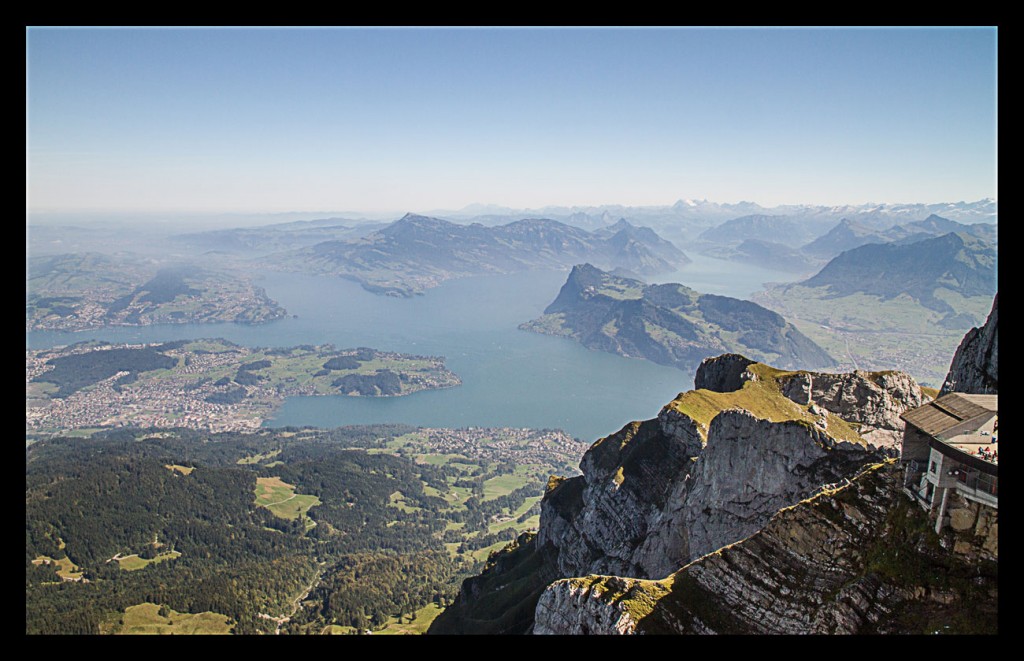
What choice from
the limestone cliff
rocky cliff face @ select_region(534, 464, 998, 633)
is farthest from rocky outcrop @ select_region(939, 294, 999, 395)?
rocky cliff face @ select_region(534, 464, 998, 633)

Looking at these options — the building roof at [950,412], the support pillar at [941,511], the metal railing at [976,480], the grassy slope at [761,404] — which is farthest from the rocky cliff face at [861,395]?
the metal railing at [976,480]

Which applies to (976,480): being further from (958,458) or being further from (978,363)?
(978,363)

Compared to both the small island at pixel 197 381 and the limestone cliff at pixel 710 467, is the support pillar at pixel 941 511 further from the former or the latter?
the small island at pixel 197 381

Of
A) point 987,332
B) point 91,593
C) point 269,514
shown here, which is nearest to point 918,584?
point 987,332

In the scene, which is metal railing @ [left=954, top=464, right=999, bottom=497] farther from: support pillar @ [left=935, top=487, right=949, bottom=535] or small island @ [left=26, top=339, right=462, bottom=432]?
small island @ [left=26, top=339, right=462, bottom=432]

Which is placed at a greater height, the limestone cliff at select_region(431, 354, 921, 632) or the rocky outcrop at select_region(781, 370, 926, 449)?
the rocky outcrop at select_region(781, 370, 926, 449)

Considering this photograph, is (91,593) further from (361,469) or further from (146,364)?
(146,364)
